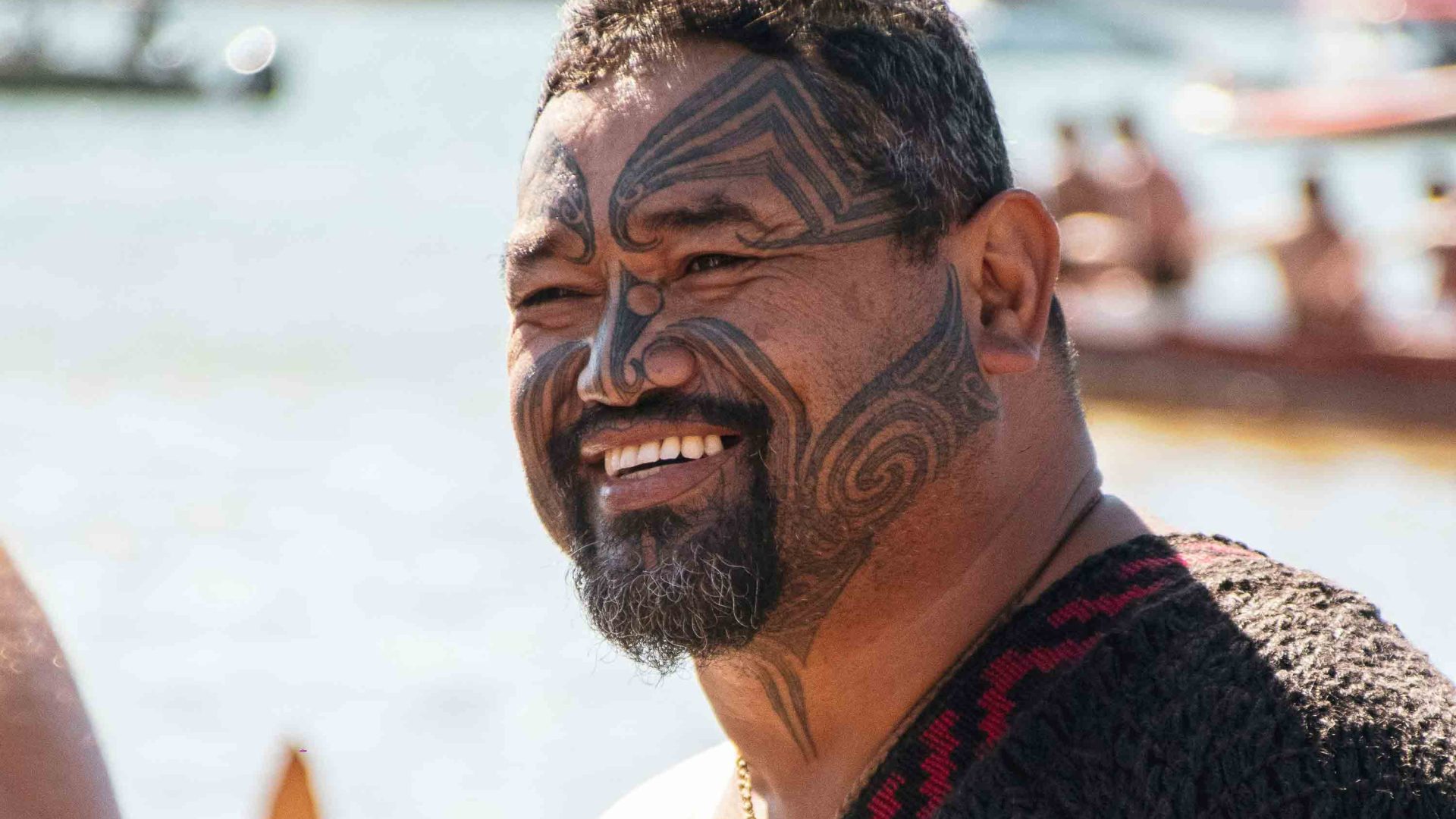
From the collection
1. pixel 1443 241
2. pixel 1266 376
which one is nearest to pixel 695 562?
pixel 1443 241

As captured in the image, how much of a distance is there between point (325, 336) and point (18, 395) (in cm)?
372

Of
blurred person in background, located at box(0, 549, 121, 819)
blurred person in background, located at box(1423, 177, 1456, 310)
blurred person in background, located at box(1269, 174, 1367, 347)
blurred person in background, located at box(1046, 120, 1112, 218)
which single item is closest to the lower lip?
blurred person in background, located at box(0, 549, 121, 819)

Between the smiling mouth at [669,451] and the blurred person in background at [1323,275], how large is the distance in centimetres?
1131

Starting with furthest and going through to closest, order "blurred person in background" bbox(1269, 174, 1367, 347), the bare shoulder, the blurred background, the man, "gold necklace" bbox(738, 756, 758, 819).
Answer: "blurred person in background" bbox(1269, 174, 1367, 347) < the blurred background < the bare shoulder < "gold necklace" bbox(738, 756, 758, 819) < the man

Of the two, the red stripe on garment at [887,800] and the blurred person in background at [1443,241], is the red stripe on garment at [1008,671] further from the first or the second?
the blurred person in background at [1443,241]

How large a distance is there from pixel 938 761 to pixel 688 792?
69 cm

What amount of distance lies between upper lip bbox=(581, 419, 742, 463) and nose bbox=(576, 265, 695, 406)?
29 mm

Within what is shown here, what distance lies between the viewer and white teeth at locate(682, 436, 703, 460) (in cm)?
211

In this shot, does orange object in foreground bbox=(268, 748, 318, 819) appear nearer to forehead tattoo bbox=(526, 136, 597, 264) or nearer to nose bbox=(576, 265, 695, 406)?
nose bbox=(576, 265, 695, 406)

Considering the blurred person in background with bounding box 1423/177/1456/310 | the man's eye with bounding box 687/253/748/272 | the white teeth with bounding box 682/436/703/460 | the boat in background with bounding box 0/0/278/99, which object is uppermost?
the boat in background with bounding box 0/0/278/99

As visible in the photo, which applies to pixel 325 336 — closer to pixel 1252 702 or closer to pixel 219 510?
pixel 219 510

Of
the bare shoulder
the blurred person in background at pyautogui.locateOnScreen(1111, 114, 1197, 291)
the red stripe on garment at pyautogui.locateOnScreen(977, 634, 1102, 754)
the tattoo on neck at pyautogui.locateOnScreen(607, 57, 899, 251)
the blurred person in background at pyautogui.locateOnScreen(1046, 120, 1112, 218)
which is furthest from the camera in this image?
the blurred person in background at pyautogui.locateOnScreen(1046, 120, 1112, 218)

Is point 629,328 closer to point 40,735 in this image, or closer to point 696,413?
point 696,413

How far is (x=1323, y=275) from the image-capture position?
1276 cm
